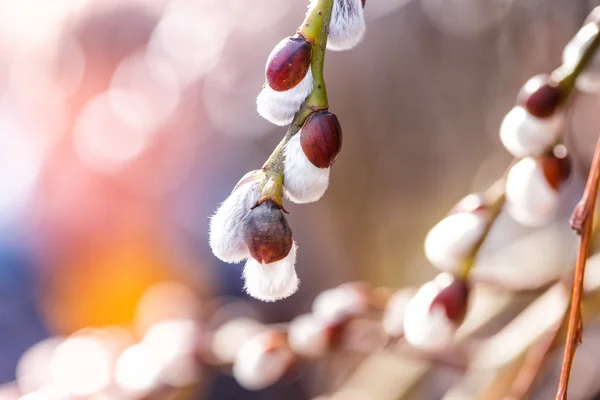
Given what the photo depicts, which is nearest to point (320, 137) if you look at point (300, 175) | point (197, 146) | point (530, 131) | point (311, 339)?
point (300, 175)

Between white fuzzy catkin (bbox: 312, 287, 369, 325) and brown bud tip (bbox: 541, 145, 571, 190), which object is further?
white fuzzy catkin (bbox: 312, 287, 369, 325)

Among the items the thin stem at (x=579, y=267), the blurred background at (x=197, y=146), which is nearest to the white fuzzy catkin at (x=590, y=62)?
the thin stem at (x=579, y=267)

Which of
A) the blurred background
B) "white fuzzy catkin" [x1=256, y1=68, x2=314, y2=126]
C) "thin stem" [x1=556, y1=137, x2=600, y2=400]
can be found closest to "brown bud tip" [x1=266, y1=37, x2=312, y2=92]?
"white fuzzy catkin" [x1=256, y1=68, x2=314, y2=126]

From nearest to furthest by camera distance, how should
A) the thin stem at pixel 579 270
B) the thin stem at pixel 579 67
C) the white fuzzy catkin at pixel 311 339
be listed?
the thin stem at pixel 579 270, the thin stem at pixel 579 67, the white fuzzy catkin at pixel 311 339

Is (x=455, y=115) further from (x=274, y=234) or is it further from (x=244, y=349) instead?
(x=274, y=234)

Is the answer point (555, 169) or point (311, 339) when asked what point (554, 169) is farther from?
point (311, 339)

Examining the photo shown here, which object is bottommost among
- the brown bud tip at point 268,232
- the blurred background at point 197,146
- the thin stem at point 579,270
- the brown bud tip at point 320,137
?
the thin stem at point 579,270

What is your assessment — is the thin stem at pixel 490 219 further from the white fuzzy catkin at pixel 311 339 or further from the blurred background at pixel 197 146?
the blurred background at pixel 197 146

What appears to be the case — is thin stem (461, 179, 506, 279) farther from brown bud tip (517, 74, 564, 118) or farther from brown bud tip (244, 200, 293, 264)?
brown bud tip (244, 200, 293, 264)
